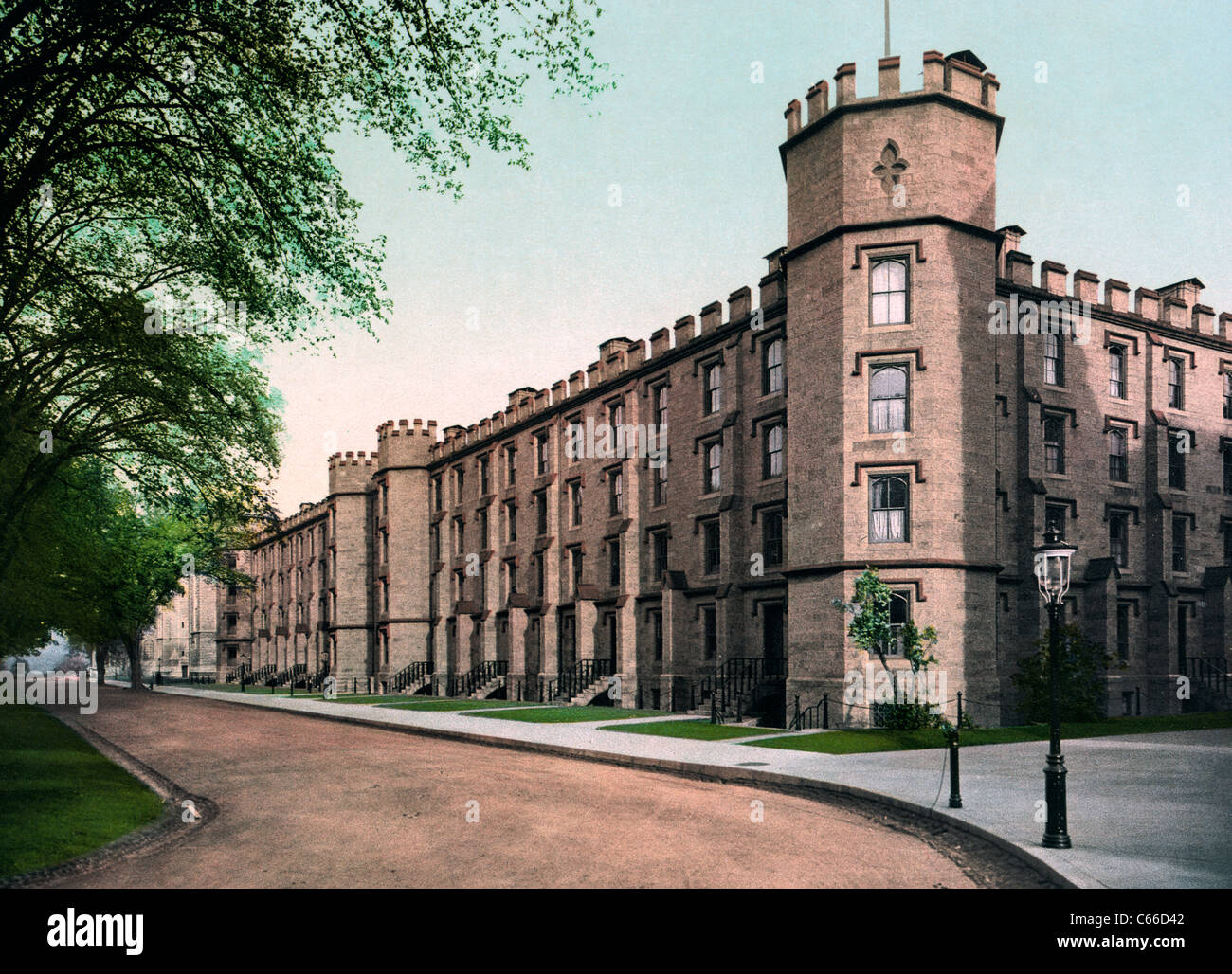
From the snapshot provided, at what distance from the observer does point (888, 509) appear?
24984 mm

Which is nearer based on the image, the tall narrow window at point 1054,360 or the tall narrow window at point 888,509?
the tall narrow window at point 888,509

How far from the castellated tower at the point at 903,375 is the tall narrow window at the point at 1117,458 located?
808 cm

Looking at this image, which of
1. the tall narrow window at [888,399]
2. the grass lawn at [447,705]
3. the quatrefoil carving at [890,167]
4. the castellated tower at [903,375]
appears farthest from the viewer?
the grass lawn at [447,705]

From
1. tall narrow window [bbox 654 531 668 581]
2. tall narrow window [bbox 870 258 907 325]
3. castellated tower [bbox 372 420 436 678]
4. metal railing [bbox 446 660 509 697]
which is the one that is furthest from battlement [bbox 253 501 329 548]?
tall narrow window [bbox 870 258 907 325]

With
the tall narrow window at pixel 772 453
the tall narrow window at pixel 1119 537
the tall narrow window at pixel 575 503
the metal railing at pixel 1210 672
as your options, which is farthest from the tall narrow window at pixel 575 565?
the metal railing at pixel 1210 672

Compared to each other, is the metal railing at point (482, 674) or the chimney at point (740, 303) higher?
the chimney at point (740, 303)

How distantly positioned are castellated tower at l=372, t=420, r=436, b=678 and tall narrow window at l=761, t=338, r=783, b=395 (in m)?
29.5

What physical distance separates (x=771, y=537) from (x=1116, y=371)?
42.5ft

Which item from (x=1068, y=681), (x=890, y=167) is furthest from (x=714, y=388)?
(x=1068, y=681)

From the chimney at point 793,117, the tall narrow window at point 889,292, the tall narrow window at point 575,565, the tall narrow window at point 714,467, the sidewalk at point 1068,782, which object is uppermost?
the chimney at point 793,117

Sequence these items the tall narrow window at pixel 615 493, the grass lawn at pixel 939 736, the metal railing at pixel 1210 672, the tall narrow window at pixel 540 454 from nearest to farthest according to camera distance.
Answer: the grass lawn at pixel 939 736 < the metal railing at pixel 1210 672 < the tall narrow window at pixel 615 493 < the tall narrow window at pixel 540 454

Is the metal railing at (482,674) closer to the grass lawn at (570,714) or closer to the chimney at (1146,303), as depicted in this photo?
the grass lawn at (570,714)

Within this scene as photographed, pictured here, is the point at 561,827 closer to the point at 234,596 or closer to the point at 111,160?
the point at 111,160

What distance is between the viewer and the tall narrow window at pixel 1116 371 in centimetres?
3117
